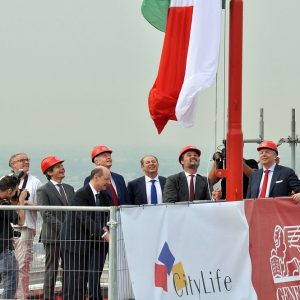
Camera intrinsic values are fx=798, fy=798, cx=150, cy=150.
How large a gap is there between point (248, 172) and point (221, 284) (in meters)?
2.69

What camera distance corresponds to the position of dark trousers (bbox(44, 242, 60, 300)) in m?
7.71

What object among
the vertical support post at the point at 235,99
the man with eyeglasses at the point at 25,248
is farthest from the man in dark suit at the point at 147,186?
the man with eyeglasses at the point at 25,248

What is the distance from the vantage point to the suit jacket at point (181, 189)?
9008mm

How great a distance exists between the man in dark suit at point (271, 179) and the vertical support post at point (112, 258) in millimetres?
2330

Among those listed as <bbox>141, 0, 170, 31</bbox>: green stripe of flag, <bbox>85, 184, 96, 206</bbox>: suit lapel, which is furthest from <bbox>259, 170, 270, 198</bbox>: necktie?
<bbox>141, 0, 170, 31</bbox>: green stripe of flag

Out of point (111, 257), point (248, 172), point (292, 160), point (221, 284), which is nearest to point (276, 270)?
point (221, 284)

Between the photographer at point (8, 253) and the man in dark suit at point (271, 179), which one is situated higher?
the man in dark suit at point (271, 179)

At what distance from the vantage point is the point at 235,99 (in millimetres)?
7930

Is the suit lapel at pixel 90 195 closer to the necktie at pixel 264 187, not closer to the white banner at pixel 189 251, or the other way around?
the white banner at pixel 189 251

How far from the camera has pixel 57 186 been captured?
353 inches

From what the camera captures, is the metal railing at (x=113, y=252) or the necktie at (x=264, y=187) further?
the necktie at (x=264, y=187)

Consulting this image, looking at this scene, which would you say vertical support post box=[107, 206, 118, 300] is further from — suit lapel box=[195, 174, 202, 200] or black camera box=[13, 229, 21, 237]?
suit lapel box=[195, 174, 202, 200]

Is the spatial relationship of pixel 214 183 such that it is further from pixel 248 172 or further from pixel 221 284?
pixel 221 284

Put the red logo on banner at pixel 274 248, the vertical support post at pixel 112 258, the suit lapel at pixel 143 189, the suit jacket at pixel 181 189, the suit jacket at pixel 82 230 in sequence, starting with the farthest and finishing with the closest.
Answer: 1. the suit lapel at pixel 143 189
2. the suit jacket at pixel 181 189
3. the red logo on banner at pixel 274 248
4. the suit jacket at pixel 82 230
5. the vertical support post at pixel 112 258
